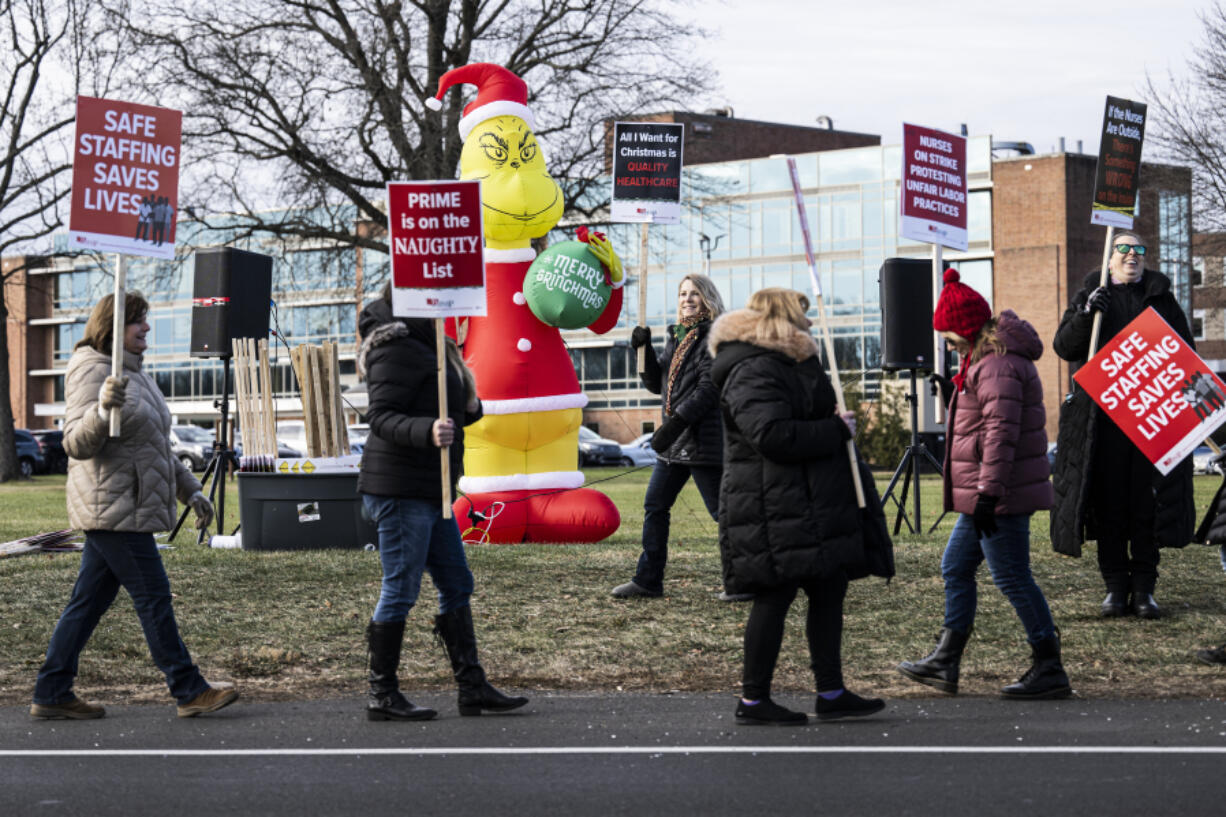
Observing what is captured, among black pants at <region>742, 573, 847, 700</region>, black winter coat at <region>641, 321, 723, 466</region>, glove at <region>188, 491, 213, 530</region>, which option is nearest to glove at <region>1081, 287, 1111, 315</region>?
black winter coat at <region>641, 321, 723, 466</region>

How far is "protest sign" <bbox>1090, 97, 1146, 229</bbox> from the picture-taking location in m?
9.84

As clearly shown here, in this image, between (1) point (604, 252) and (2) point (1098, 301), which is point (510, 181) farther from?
(2) point (1098, 301)

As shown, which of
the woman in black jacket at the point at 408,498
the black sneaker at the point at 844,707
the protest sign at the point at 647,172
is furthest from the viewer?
the protest sign at the point at 647,172

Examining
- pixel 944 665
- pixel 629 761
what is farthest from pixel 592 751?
pixel 944 665

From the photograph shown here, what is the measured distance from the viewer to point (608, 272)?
12609mm

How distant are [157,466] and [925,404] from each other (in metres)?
27.0

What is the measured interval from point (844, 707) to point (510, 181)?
7198 millimetres

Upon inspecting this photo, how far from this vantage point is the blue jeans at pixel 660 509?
9.64 m

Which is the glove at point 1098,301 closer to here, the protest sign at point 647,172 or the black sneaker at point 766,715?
the black sneaker at point 766,715

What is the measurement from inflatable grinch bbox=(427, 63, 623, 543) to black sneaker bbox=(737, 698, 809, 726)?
653cm

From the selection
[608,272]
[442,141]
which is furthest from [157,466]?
[442,141]

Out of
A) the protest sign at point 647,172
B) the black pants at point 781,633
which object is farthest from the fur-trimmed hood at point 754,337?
the protest sign at point 647,172

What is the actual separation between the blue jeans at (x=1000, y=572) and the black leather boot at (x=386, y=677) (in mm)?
2358

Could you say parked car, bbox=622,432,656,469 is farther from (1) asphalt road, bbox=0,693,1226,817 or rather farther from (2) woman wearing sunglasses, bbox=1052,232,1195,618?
(1) asphalt road, bbox=0,693,1226,817
